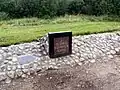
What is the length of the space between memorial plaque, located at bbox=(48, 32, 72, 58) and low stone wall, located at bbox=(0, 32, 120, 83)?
12cm

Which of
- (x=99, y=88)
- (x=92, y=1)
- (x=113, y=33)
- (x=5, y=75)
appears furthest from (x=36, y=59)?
(x=92, y=1)

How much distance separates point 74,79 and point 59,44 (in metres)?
0.99

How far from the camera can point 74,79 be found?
4.83m

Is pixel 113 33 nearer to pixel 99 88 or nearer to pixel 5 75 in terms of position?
pixel 99 88

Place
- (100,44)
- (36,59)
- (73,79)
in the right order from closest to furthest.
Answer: (73,79), (36,59), (100,44)

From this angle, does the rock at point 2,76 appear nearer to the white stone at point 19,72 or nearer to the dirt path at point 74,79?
the dirt path at point 74,79

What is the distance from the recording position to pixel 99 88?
4.56m

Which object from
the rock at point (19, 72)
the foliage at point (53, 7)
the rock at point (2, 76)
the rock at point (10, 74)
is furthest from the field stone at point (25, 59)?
the foliage at point (53, 7)

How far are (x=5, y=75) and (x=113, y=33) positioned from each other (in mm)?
3722

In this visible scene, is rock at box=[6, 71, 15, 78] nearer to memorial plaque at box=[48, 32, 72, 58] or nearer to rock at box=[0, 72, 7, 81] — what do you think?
rock at box=[0, 72, 7, 81]

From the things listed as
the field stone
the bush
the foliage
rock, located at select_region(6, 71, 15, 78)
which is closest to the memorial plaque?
the field stone

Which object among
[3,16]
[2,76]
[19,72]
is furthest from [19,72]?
[3,16]

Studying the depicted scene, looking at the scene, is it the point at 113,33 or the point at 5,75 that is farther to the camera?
the point at 113,33

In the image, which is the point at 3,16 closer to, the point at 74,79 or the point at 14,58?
the point at 14,58
